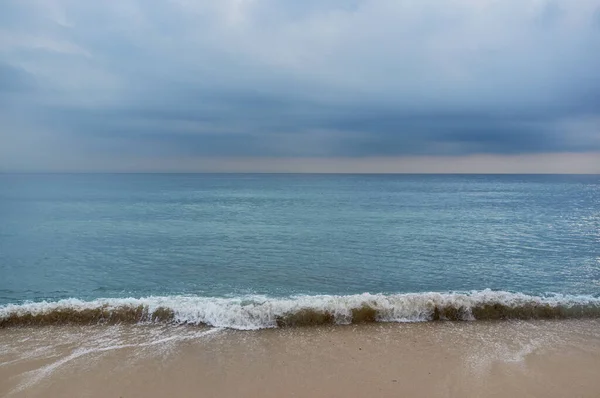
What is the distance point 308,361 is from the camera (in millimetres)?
6273

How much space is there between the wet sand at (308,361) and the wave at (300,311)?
1.21ft

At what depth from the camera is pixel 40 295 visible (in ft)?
35.5

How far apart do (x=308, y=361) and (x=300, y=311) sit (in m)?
2.08

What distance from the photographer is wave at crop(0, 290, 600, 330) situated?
8.18 meters

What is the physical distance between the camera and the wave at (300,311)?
26.8 feet

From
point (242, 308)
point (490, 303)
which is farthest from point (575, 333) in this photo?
point (242, 308)

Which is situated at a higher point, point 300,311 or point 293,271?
point 300,311

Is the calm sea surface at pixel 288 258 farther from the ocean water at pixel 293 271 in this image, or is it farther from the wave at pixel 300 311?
the wave at pixel 300 311

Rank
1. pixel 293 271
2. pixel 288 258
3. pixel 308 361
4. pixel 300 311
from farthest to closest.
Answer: pixel 288 258 → pixel 293 271 → pixel 300 311 → pixel 308 361

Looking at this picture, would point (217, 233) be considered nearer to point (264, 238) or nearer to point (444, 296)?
point (264, 238)

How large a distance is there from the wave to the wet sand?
37 cm

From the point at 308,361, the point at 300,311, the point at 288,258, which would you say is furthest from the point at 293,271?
the point at 308,361

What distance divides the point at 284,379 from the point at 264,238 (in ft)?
48.9

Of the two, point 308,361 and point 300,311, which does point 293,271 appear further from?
point 308,361
